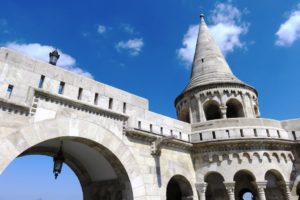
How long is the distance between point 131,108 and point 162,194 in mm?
2983

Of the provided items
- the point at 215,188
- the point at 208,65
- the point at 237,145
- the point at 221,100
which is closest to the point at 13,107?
the point at 237,145

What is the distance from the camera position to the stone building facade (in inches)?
239

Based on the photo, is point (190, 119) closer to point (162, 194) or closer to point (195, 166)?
point (195, 166)

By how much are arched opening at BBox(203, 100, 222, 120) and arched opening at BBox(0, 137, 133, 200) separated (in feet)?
22.9

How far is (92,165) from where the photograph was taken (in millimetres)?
8734

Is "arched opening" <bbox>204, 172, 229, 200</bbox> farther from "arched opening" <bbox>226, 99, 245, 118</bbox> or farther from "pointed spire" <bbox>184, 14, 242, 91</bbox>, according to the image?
"pointed spire" <bbox>184, 14, 242, 91</bbox>

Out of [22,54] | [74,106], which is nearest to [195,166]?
[74,106]

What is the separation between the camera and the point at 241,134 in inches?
406

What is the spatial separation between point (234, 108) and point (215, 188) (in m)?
5.29

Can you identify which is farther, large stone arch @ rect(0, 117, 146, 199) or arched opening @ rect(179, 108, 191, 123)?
arched opening @ rect(179, 108, 191, 123)

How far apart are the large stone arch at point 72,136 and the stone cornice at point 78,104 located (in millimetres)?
416

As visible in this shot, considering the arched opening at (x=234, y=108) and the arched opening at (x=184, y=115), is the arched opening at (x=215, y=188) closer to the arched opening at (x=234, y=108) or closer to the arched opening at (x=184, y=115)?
the arched opening at (x=234, y=108)

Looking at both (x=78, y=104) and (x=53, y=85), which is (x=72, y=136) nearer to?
(x=78, y=104)

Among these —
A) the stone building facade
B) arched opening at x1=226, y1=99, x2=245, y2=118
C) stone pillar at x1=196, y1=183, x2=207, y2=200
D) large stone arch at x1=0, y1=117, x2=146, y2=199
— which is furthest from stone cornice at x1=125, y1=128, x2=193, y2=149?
arched opening at x1=226, y1=99, x2=245, y2=118
